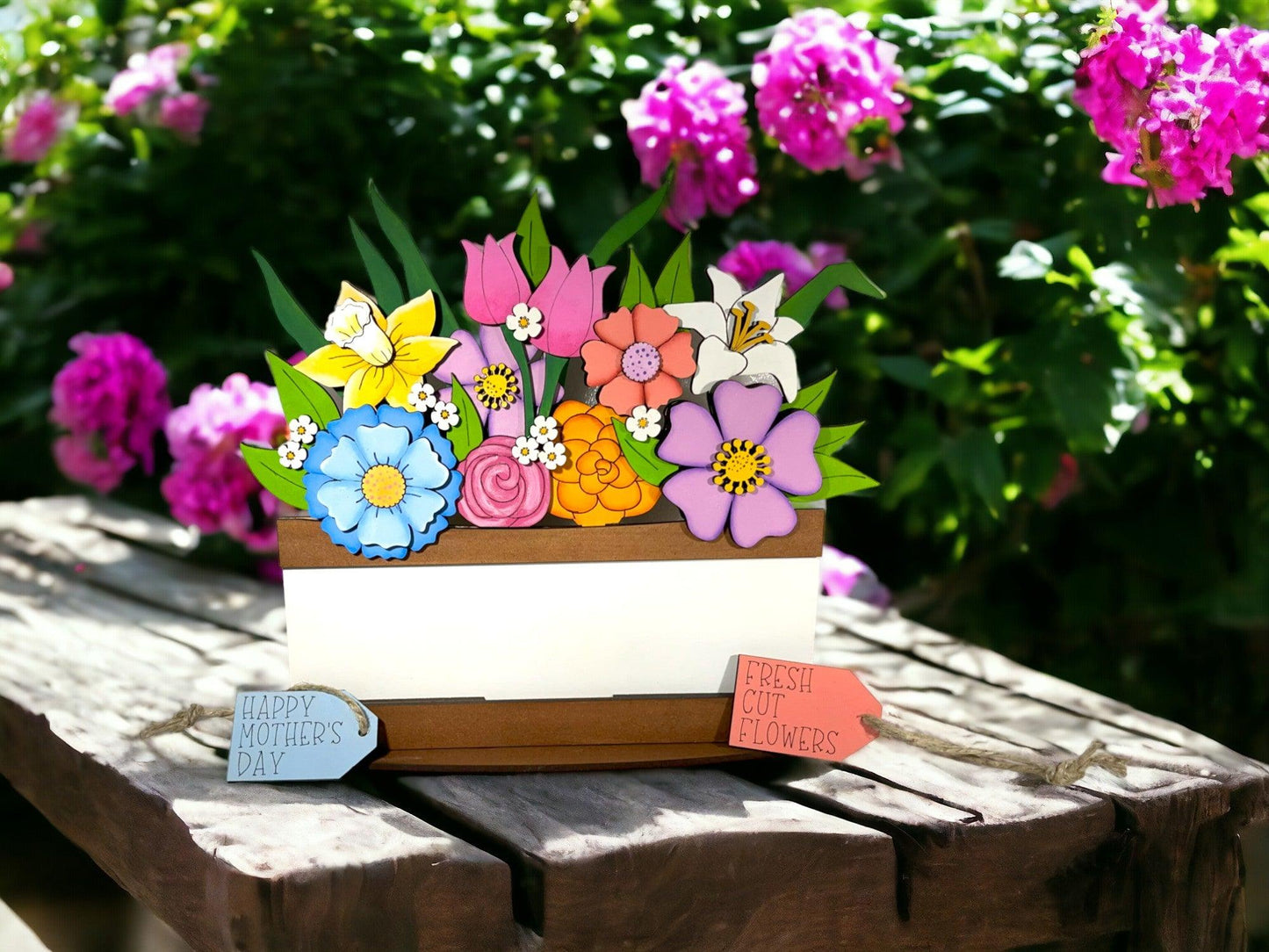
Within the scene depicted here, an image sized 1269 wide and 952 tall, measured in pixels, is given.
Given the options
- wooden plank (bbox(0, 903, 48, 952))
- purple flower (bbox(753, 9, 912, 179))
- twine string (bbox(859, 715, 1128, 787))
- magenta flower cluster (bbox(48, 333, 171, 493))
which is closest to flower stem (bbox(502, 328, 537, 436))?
twine string (bbox(859, 715, 1128, 787))

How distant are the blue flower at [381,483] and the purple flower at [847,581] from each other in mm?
711

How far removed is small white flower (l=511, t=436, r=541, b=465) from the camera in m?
0.95

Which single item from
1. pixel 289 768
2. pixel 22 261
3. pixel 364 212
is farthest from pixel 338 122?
pixel 289 768

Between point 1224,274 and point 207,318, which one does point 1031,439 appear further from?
point 207,318

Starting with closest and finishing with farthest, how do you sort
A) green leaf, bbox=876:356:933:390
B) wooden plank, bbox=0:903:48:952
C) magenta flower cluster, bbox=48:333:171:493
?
wooden plank, bbox=0:903:48:952
green leaf, bbox=876:356:933:390
magenta flower cluster, bbox=48:333:171:493

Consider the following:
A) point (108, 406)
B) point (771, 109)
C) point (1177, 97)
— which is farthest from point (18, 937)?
point (1177, 97)

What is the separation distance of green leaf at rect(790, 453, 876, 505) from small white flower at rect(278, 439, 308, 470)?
1.22 ft

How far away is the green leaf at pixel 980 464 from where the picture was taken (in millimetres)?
1551

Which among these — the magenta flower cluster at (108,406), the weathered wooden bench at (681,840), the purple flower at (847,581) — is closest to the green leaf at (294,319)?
the weathered wooden bench at (681,840)

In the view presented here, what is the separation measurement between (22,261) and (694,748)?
181cm

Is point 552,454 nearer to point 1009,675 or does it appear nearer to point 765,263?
point 1009,675

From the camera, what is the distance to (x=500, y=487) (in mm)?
949

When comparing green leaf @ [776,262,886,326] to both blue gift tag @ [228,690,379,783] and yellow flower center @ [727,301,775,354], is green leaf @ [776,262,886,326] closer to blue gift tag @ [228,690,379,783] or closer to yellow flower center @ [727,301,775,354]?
yellow flower center @ [727,301,775,354]

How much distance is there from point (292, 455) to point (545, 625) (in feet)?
0.75
